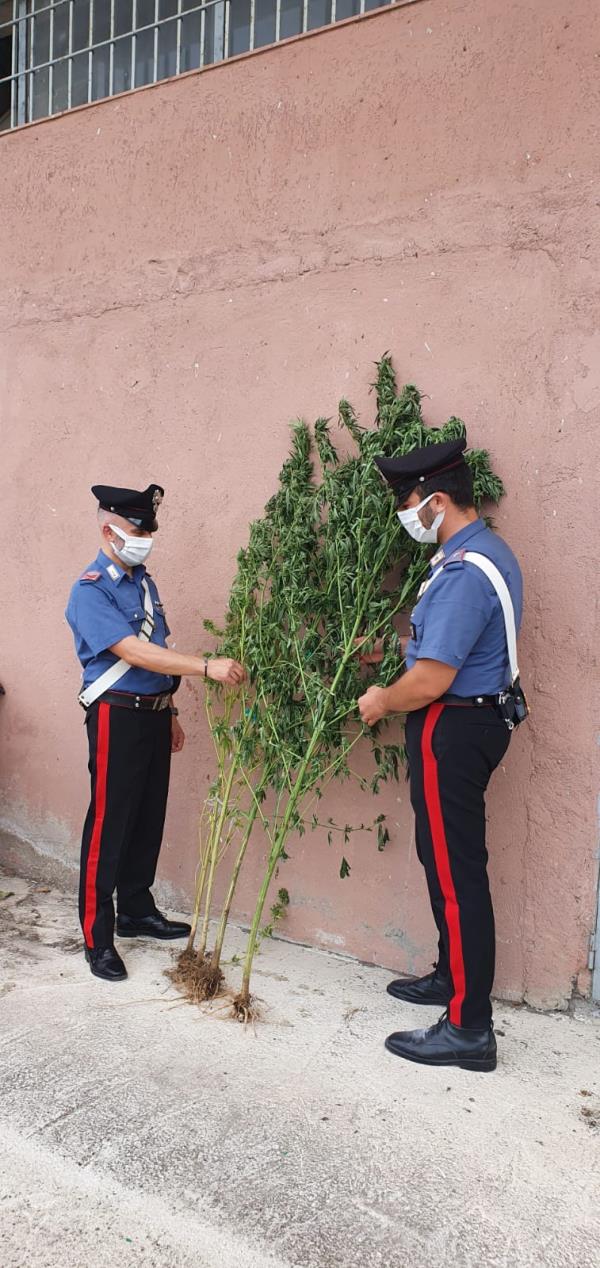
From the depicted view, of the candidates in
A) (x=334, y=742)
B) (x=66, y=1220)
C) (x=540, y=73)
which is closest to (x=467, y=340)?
(x=540, y=73)

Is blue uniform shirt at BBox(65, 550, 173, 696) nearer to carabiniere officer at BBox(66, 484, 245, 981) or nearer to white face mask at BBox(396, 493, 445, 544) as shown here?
carabiniere officer at BBox(66, 484, 245, 981)

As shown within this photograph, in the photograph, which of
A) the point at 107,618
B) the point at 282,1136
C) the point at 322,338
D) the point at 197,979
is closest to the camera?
the point at 282,1136

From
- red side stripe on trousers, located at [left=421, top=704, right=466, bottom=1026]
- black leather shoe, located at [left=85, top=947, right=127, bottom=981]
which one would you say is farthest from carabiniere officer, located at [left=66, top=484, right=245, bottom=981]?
red side stripe on trousers, located at [left=421, top=704, right=466, bottom=1026]

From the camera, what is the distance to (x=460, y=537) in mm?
2943

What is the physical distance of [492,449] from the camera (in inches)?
129

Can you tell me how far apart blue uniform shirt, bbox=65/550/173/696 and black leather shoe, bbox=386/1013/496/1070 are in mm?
1549

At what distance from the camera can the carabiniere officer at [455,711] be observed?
9.15ft

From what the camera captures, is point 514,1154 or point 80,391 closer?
point 514,1154

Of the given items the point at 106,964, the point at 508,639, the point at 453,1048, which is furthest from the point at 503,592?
the point at 106,964

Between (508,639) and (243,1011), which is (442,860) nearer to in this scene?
(508,639)

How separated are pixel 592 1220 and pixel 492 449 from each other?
230cm

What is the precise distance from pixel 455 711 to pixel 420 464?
0.77 m

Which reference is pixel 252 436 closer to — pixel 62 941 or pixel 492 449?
pixel 492 449

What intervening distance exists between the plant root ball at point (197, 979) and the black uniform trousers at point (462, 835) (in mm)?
843
